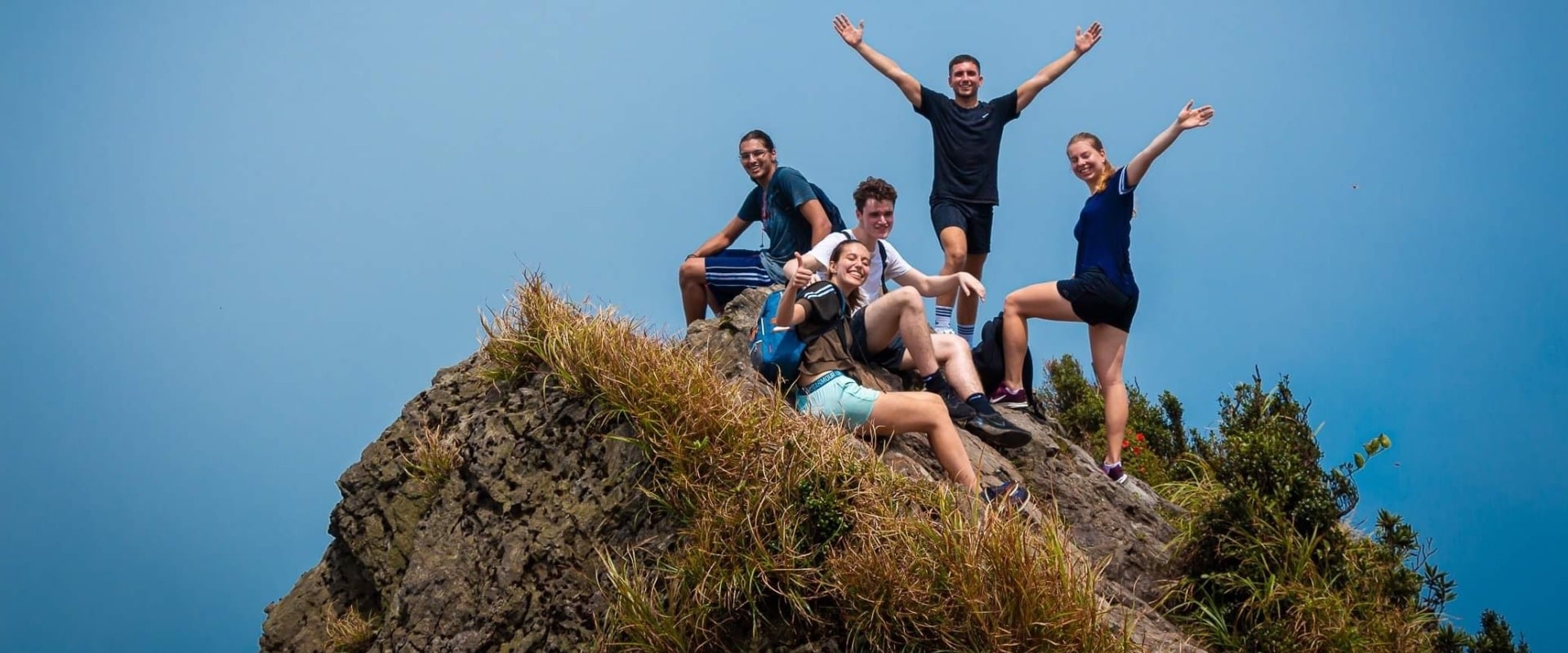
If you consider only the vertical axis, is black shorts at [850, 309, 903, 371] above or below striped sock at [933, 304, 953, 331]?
below

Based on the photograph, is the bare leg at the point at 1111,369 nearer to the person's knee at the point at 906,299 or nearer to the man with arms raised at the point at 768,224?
the person's knee at the point at 906,299

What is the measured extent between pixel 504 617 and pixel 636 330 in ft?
7.71

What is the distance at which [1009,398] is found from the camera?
10914mm

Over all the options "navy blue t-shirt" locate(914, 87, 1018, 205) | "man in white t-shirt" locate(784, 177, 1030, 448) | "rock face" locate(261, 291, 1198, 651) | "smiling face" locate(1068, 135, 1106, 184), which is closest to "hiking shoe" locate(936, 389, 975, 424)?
"man in white t-shirt" locate(784, 177, 1030, 448)

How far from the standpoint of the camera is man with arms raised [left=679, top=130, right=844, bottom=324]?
11305mm

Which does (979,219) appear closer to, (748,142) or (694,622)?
(748,142)

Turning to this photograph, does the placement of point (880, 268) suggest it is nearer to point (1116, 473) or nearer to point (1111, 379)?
point (1111, 379)

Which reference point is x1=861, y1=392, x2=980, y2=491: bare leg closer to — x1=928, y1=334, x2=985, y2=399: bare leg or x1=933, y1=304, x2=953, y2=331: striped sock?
x1=928, y1=334, x2=985, y2=399: bare leg

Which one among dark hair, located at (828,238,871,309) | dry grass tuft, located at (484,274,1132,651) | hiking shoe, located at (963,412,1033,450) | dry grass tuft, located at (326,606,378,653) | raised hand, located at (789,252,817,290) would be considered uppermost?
dark hair, located at (828,238,871,309)

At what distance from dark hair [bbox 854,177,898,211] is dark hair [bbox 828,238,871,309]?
817mm

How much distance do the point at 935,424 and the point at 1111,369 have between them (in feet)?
9.54

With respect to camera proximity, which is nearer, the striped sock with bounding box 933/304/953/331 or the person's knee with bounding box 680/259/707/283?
the striped sock with bounding box 933/304/953/331

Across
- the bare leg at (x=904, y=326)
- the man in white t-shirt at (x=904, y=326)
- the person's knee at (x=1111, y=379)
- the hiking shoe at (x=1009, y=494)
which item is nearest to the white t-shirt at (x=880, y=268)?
the man in white t-shirt at (x=904, y=326)

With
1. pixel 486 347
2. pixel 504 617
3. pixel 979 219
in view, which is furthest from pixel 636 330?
pixel 979 219
